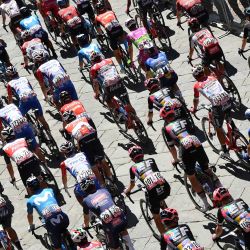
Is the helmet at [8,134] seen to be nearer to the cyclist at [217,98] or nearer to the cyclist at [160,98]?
the cyclist at [160,98]

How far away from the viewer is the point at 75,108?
23.3 metres

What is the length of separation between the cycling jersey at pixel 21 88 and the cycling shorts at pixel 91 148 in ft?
11.2

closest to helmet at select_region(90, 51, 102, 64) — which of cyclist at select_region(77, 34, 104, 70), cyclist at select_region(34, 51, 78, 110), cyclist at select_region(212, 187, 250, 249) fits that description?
cyclist at select_region(77, 34, 104, 70)

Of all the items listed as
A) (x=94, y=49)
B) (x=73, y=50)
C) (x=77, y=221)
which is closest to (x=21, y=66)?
(x=73, y=50)

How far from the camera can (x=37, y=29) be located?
2848cm

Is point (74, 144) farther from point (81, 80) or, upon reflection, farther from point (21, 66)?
point (21, 66)

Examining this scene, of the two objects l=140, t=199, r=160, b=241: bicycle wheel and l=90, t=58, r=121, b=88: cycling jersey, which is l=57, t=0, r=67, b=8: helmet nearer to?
l=90, t=58, r=121, b=88: cycling jersey

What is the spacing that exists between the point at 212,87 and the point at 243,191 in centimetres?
259

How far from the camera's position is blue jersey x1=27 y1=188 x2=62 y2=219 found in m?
19.9

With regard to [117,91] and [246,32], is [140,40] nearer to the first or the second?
[117,91]

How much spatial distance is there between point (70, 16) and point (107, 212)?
11.5 metres

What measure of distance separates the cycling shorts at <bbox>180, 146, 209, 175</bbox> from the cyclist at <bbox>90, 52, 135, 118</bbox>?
4000 mm

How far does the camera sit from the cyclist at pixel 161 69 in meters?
23.4

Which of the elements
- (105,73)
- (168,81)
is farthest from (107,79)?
(168,81)
